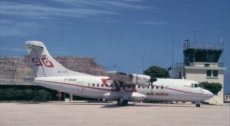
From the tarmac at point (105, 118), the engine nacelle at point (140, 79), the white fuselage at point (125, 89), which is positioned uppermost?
the engine nacelle at point (140, 79)

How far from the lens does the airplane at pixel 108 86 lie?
42.7m

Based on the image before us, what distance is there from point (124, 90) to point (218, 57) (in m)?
37.8

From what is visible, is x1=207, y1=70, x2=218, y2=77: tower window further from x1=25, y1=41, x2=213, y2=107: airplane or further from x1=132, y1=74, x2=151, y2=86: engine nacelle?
x1=132, y1=74, x2=151, y2=86: engine nacelle

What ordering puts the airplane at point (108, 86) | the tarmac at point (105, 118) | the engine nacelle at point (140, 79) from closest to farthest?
the tarmac at point (105, 118) → the engine nacelle at point (140, 79) → the airplane at point (108, 86)

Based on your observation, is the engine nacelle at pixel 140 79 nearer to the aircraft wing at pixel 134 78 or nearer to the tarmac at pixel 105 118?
the aircraft wing at pixel 134 78

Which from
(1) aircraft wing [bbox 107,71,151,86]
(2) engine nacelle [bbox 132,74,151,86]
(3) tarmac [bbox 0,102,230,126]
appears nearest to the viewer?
(3) tarmac [bbox 0,102,230,126]

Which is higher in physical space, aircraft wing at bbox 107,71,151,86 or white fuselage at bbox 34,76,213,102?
aircraft wing at bbox 107,71,151,86

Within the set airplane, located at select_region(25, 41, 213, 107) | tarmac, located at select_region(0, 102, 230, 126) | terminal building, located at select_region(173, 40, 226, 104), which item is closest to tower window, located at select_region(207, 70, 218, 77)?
terminal building, located at select_region(173, 40, 226, 104)

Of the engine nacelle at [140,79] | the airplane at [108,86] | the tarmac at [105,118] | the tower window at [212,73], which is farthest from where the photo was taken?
the tower window at [212,73]

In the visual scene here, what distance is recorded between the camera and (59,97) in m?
55.9

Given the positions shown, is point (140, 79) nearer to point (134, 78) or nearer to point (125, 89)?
point (134, 78)

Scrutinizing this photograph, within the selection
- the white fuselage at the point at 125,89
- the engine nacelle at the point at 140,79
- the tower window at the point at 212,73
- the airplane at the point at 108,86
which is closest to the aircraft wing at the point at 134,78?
the engine nacelle at the point at 140,79

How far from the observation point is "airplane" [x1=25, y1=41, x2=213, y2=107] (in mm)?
42719

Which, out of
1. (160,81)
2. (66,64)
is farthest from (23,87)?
(160,81)
